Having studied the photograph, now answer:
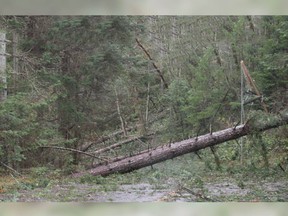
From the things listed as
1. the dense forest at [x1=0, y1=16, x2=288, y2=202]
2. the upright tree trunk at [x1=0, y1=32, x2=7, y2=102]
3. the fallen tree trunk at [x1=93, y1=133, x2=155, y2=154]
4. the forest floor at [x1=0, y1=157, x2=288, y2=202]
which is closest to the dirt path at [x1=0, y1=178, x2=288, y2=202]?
the forest floor at [x1=0, y1=157, x2=288, y2=202]

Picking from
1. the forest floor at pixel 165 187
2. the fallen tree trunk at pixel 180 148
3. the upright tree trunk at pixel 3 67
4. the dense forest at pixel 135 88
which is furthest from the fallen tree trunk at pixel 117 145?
the upright tree trunk at pixel 3 67

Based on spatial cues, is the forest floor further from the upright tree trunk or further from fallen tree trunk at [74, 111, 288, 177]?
the upright tree trunk

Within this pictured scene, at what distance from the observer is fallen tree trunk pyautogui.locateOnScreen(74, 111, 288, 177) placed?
6289mm

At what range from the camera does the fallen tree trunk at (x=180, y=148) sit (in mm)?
6289

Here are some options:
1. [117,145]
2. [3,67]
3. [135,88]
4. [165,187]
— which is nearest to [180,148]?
[165,187]

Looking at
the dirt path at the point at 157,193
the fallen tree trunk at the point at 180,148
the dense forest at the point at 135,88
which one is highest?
the dense forest at the point at 135,88

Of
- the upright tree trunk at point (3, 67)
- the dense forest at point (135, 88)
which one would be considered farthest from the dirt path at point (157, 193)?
the upright tree trunk at point (3, 67)

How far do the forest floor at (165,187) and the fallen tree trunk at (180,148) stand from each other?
89 mm

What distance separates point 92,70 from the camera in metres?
6.36

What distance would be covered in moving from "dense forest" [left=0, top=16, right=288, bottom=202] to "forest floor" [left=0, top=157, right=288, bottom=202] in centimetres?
9

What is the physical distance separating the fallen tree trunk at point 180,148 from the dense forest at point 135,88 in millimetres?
45

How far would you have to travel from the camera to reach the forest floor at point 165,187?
20.5ft

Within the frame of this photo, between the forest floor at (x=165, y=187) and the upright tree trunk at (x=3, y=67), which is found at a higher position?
the upright tree trunk at (x=3, y=67)

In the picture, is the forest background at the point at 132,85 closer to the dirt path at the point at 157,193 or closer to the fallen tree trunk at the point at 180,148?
the fallen tree trunk at the point at 180,148
